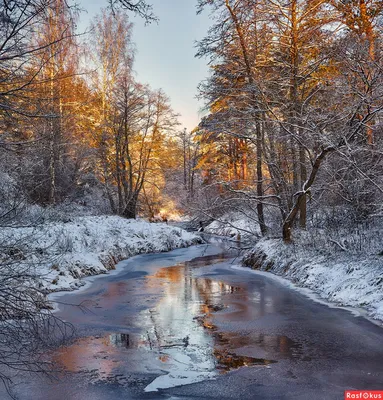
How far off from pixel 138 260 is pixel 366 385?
13626mm

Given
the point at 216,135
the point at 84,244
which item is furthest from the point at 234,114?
the point at 84,244

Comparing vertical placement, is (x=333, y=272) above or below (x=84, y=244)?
below

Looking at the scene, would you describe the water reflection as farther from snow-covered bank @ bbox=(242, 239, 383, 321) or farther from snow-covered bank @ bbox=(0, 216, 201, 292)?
A: snow-covered bank @ bbox=(0, 216, 201, 292)

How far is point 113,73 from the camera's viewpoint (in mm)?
26547

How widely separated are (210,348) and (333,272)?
16.3 ft

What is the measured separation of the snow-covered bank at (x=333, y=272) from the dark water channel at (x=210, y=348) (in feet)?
1.88

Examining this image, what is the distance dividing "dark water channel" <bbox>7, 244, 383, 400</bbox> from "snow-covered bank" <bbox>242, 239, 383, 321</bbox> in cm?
57

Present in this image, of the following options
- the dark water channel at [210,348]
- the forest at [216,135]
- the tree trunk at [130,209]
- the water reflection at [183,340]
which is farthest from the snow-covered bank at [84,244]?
the tree trunk at [130,209]

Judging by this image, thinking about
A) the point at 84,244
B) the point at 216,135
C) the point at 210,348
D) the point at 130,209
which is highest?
the point at 216,135

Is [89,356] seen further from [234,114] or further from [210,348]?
[234,114]

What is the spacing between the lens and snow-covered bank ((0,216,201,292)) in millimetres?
10422

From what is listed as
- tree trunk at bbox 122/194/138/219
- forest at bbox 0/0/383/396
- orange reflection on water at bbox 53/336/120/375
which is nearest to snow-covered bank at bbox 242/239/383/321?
forest at bbox 0/0/383/396

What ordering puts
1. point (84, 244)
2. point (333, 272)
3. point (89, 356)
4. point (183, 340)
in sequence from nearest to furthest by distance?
1. point (89, 356)
2. point (183, 340)
3. point (333, 272)
4. point (84, 244)

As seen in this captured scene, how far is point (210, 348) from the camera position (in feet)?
20.5
